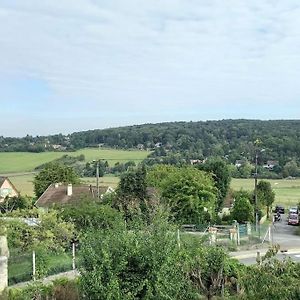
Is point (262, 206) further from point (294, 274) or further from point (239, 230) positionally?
point (294, 274)

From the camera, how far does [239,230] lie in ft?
113

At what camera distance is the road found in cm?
2984

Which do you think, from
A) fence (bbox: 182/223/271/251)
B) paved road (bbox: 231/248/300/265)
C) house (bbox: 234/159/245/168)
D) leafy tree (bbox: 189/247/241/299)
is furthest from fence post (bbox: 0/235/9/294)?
house (bbox: 234/159/245/168)

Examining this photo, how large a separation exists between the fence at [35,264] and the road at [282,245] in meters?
8.96

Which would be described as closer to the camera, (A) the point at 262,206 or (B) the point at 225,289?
(B) the point at 225,289

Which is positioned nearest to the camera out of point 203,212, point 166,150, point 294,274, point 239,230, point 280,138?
point 294,274

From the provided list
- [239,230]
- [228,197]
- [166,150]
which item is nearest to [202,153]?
[166,150]

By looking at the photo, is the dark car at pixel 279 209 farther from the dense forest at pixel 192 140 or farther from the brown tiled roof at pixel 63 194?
the dense forest at pixel 192 140

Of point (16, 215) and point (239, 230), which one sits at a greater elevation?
point (16, 215)

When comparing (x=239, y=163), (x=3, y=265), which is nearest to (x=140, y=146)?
(x=239, y=163)

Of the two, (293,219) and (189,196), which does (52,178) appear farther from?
(293,219)

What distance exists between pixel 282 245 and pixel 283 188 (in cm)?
4196

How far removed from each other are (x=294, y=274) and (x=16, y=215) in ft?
47.7

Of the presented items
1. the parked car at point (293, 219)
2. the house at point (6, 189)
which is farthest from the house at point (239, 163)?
the parked car at point (293, 219)
